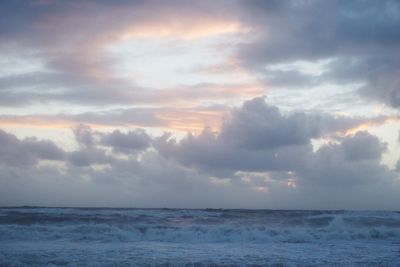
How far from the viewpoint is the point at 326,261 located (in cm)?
1433

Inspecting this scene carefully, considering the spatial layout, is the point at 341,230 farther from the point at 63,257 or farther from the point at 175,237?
the point at 63,257

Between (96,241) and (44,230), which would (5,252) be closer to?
(96,241)

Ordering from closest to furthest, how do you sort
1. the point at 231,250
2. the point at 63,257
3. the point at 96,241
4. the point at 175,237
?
1. the point at 63,257
2. the point at 231,250
3. the point at 96,241
4. the point at 175,237

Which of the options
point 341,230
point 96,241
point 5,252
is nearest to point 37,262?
point 5,252

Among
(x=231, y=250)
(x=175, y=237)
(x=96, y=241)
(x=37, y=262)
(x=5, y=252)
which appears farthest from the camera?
(x=175, y=237)

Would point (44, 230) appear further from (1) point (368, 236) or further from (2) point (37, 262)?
(1) point (368, 236)

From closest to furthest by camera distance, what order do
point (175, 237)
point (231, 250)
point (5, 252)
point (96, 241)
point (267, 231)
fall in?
point (5, 252) → point (231, 250) → point (96, 241) → point (175, 237) → point (267, 231)

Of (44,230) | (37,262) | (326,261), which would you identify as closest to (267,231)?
(326,261)

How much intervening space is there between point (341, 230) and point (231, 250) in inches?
454

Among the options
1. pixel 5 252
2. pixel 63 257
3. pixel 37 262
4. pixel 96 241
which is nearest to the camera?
pixel 37 262

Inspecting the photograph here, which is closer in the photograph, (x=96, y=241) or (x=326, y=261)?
(x=326, y=261)

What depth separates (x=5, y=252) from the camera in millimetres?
15242

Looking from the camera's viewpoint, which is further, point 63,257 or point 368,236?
point 368,236

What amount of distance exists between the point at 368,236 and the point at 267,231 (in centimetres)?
623
